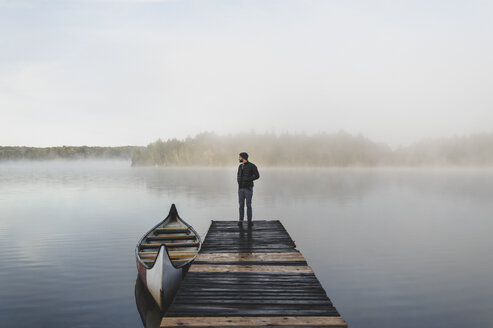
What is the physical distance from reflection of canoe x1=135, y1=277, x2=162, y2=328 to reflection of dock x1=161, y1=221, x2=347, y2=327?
7.26 feet

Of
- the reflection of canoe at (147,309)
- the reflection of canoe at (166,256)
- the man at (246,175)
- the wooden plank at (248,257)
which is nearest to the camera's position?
the reflection of canoe at (166,256)

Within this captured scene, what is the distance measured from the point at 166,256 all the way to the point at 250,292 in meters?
3.42

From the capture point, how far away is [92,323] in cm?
1096

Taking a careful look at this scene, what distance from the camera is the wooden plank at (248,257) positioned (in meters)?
12.0

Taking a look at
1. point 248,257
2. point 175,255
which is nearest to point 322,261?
point 248,257

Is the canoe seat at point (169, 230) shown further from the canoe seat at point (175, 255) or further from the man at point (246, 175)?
the man at point (246, 175)

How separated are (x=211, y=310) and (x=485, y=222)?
33.0 metres

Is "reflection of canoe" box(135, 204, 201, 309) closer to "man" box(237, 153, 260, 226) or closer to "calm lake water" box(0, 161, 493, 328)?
"calm lake water" box(0, 161, 493, 328)

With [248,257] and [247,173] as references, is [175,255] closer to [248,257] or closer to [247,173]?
[248,257]

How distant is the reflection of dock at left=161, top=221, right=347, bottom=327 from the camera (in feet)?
24.5

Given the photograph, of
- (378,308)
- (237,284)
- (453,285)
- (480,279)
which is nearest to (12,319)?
(237,284)

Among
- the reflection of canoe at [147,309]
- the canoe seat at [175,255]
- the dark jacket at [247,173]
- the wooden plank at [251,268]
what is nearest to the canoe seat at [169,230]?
the canoe seat at [175,255]

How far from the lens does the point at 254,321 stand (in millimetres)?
7414

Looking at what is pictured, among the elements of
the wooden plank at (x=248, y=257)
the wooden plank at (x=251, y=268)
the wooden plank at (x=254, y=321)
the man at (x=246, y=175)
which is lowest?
the wooden plank at (x=248, y=257)
